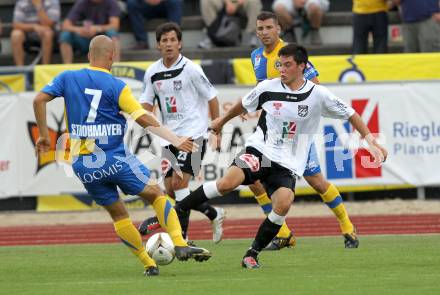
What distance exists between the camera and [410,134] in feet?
51.0

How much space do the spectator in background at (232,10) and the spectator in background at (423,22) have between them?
2.59 metres

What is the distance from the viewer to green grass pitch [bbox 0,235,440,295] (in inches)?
308

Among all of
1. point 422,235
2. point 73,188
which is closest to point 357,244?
point 422,235

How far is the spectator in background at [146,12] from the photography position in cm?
1825

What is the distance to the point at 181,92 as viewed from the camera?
11570 mm

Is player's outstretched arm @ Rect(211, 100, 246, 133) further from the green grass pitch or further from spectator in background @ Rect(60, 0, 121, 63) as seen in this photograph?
spectator in background @ Rect(60, 0, 121, 63)

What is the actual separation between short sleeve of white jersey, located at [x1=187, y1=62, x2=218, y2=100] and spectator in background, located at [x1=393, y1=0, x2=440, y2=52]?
21.0 ft

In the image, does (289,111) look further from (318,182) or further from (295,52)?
(318,182)

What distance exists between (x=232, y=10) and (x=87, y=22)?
2.43 meters

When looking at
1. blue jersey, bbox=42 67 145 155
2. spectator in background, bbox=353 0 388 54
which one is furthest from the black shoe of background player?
spectator in background, bbox=353 0 388 54

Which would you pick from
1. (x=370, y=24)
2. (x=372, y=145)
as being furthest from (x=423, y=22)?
(x=372, y=145)

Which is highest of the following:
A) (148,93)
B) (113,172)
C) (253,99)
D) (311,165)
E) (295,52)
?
(295,52)

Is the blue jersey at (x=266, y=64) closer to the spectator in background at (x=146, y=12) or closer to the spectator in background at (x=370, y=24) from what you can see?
the spectator in background at (x=370, y=24)

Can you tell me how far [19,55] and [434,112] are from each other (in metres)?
7.24
